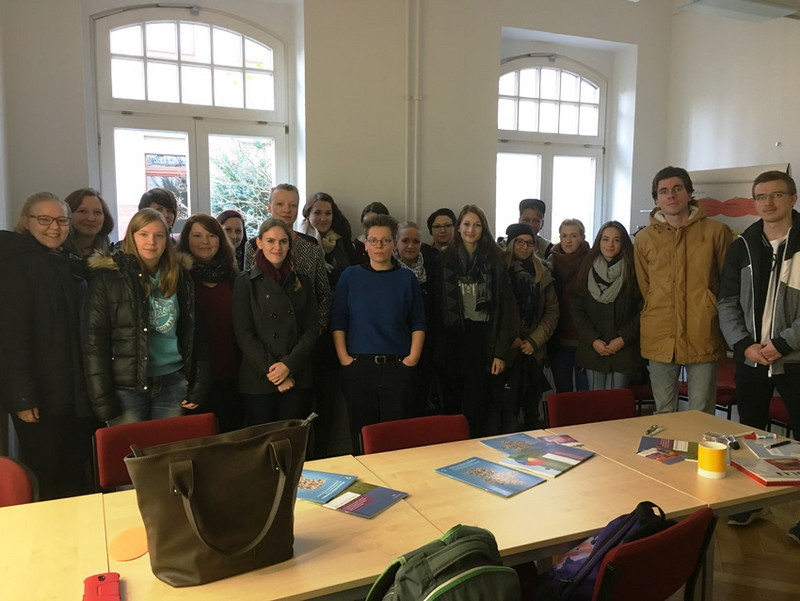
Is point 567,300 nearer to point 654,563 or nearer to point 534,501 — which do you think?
point 534,501

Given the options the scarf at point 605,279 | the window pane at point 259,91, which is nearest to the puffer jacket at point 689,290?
the scarf at point 605,279

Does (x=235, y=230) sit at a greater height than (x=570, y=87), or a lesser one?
lesser

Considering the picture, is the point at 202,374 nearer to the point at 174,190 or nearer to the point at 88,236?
the point at 88,236

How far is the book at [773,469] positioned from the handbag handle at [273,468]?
153cm

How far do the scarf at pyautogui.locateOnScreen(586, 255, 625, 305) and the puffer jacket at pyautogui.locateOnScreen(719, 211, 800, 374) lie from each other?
0.55m

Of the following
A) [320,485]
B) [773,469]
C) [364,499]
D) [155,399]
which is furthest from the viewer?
[155,399]

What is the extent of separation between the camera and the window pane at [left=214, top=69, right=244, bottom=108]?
4660 millimetres

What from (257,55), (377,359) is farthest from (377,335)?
(257,55)

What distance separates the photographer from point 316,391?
3893 mm

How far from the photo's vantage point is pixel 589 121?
596 cm

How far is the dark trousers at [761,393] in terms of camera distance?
3.01 metres

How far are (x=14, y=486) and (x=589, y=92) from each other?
5.64 meters

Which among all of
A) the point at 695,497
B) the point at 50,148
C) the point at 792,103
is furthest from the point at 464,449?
the point at 792,103

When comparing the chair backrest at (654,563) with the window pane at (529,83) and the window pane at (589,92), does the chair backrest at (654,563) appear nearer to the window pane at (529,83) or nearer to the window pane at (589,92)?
the window pane at (529,83)
